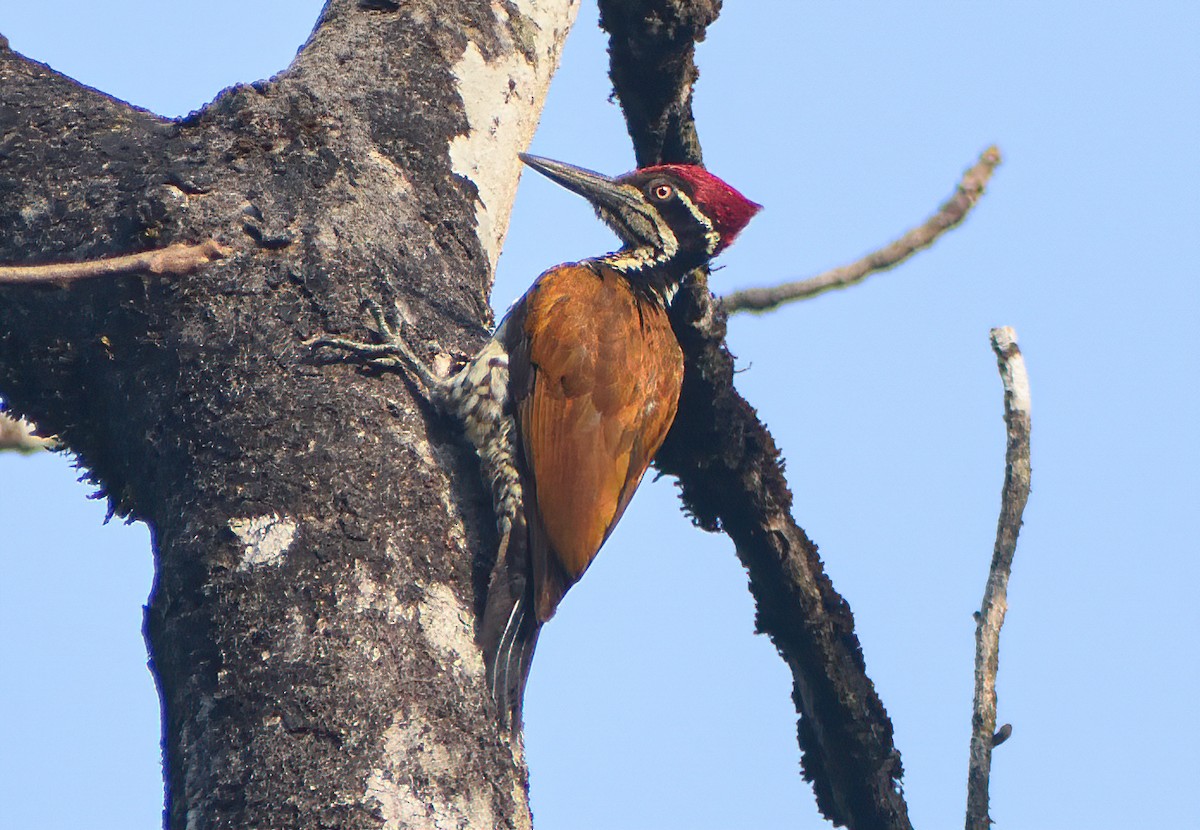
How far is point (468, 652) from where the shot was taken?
6.51ft

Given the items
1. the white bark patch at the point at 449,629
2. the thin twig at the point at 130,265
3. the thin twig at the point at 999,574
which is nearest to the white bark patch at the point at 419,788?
the white bark patch at the point at 449,629

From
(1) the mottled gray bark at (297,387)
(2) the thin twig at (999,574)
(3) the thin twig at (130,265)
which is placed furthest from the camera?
(2) the thin twig at (999,574)

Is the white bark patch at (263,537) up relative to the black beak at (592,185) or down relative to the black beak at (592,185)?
down

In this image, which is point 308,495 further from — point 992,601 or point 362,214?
point 992,601

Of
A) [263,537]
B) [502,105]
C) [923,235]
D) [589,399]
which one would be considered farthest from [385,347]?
[923,235]

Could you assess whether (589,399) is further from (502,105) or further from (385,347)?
(385,347)

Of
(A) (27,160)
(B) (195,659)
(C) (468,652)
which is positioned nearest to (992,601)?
(C) (468,652)

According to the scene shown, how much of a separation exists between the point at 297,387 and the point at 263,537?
1.10 feet

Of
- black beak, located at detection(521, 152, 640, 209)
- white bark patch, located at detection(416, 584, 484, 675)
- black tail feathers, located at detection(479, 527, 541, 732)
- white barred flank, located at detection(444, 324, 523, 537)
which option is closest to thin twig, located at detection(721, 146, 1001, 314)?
black beak, located at detection(521, 152, 640, 209)

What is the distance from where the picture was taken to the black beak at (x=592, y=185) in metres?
4.52

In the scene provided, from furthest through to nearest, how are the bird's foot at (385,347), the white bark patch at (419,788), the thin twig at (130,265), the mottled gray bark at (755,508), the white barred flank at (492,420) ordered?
the mottled gray bark at (755,508)
the white barred flank at (492,420)
the bird's foot at (385,347)
the thin twig at (130,265)
the white bark patch at (419,788)

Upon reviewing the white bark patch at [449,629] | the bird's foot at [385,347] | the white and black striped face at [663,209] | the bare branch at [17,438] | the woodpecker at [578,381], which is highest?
Answer: the white and black striped face at [663,209]

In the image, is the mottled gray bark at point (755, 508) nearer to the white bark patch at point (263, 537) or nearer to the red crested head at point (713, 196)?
the red crested head at point (713, 196)

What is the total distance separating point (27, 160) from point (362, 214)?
77cm
